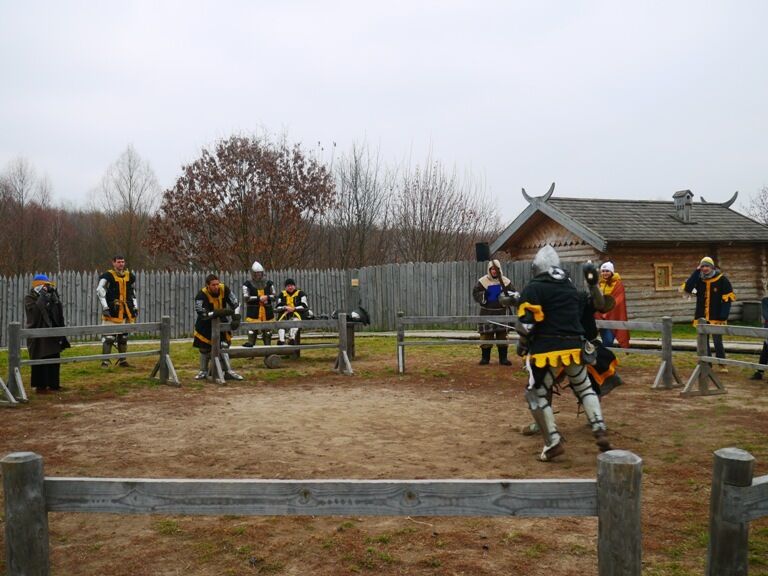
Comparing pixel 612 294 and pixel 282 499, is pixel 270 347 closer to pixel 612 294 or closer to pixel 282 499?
pixel 612 294

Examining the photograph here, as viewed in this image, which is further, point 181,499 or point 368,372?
point 368,372

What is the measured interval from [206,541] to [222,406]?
15.5ft

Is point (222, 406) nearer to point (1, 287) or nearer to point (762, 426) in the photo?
point (762, 426)

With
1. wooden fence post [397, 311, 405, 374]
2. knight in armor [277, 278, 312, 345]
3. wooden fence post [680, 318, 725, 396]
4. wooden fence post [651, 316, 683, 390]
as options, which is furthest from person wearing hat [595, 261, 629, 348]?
knight in armor [277, 278, 312, 345]

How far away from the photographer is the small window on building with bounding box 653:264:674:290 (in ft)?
67.7

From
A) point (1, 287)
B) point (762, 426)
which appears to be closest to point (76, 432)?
point (762, 426)

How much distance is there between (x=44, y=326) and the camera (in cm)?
1031

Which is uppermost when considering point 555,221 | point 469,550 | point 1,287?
point 555,221

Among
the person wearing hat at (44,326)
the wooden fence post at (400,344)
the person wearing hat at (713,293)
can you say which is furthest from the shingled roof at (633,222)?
the person wearing hat at (44,326)

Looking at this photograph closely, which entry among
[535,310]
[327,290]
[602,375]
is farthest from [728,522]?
[327,290]

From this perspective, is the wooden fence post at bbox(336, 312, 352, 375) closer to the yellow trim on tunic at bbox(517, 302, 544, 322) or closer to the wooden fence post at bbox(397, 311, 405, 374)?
the wooden fence post at bbox(397, 311, 405, 374)

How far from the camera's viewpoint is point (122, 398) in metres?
9.65

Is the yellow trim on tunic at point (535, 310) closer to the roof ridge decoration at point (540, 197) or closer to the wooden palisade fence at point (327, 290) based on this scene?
the wooden palisade fence at point (327, 290)

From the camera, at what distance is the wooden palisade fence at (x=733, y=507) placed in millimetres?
2682
